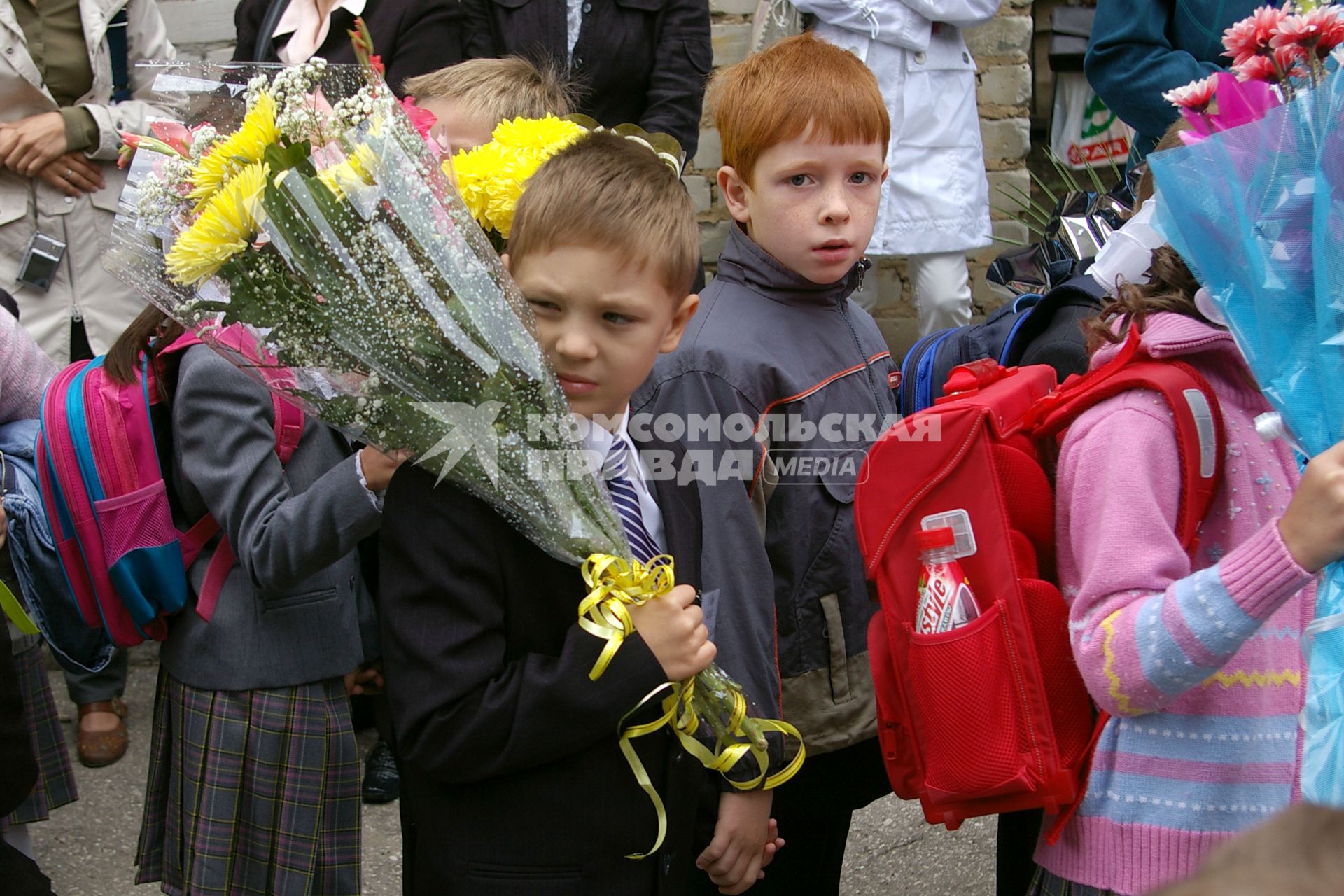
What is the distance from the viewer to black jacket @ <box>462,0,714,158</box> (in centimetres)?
420

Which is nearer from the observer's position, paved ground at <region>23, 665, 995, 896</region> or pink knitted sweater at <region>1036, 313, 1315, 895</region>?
pink knitted sweater at <region>1036, 313, 1315, 895</region>

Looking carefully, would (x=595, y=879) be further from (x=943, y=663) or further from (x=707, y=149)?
(x=707, y=149)

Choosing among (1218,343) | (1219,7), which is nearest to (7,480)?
(1218,343)

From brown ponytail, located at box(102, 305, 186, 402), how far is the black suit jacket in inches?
39.3

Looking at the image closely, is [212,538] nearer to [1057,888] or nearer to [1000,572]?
[1000,572]

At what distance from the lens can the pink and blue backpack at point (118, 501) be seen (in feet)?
7.73

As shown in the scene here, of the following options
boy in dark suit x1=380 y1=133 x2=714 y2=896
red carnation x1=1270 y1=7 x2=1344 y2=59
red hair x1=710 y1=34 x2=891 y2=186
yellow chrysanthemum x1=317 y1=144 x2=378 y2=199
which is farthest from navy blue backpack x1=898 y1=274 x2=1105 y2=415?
yellow chrysanthemum x1=317 y1=144 x2=378 y2=199

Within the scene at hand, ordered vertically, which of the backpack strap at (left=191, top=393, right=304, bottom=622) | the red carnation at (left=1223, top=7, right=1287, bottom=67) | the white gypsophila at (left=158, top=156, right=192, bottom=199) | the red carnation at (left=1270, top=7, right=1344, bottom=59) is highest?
the red carnation at (left=1270, top=7, right=1344, bottom=59)

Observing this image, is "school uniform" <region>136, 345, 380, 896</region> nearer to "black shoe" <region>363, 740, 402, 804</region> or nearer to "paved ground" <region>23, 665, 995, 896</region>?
"paved ground" <region>23, 665, 995, 896</region>

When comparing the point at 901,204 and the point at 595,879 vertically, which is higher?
the point at 595,879

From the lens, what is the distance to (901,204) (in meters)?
4.70

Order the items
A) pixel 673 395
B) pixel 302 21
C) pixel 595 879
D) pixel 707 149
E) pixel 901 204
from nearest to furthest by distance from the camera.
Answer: pixel 595 879
pixel 673 395
pixel 302 21
pixel 901 204
pixel 707 149

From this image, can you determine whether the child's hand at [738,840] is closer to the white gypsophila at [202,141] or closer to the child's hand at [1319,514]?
the child's hand at [1319,514]

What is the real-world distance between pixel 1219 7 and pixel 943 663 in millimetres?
2938
